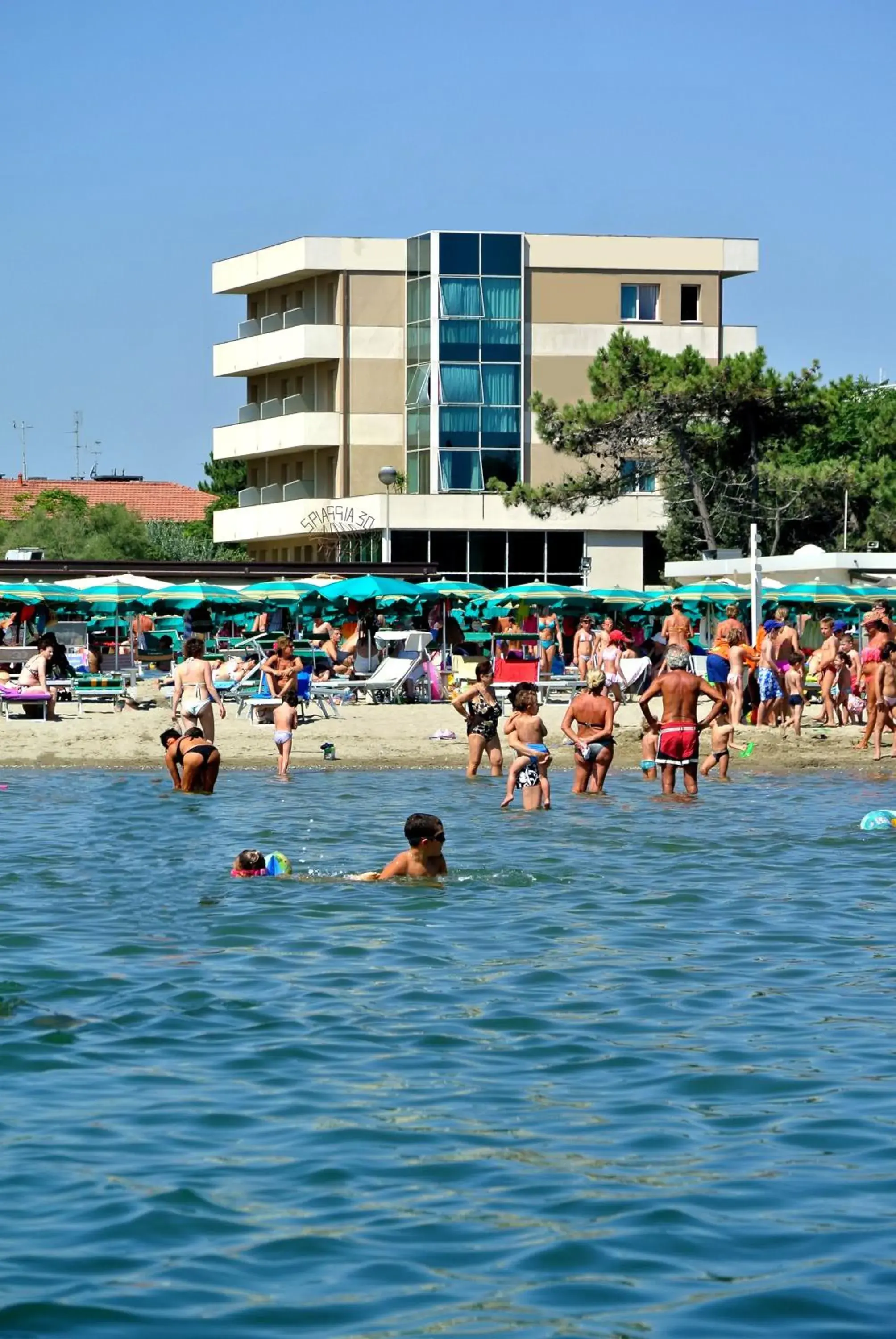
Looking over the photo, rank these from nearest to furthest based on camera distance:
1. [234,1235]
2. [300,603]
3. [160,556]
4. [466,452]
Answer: [234,1235]
[300,603]
[466,452]
[160,556]

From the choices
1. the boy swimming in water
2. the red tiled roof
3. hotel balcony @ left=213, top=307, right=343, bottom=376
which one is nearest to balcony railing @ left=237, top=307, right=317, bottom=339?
hotel balcony @ left=213, top=307, right=343, bottom=376

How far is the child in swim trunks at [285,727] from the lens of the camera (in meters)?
21.5

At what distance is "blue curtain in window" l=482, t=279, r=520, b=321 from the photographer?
56.2 metres

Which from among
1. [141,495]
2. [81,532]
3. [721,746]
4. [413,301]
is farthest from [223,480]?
[721,746]

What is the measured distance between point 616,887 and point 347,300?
45.9 meters

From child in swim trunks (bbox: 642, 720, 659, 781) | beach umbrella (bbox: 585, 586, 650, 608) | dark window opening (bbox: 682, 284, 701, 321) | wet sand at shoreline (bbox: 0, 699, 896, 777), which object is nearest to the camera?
child in swim trunks (bbox: 642, 720, 659, 781)

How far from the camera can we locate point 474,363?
5656cm

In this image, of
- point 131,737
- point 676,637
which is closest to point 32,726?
point 131,737

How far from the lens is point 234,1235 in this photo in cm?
600

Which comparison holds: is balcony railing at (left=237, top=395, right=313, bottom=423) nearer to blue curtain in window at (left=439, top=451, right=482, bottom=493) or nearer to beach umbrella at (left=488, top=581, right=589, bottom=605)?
blue curtain in window at (left=439, top=451, right=482, bottom=493)

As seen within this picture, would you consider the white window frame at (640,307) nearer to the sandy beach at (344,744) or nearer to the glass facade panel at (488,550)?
the glass facade panel at (488,550)

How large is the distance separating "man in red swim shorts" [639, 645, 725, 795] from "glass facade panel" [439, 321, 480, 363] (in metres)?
38.3

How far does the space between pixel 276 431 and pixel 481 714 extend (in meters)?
41.2

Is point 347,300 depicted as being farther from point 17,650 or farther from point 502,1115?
point 502,1115
